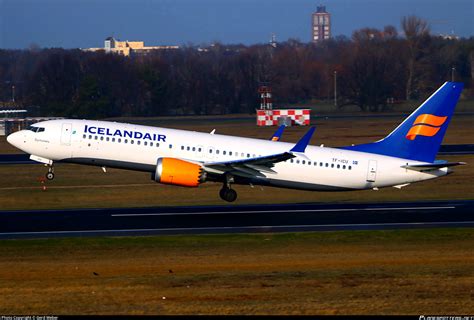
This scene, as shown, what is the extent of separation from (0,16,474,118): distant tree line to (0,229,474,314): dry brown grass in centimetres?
9162

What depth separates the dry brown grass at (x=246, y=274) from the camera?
22.6m

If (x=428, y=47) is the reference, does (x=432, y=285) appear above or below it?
below

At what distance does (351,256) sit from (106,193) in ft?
68.5

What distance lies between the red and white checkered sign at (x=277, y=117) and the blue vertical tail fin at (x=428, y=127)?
61.4 m

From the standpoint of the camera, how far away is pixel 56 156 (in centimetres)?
4309

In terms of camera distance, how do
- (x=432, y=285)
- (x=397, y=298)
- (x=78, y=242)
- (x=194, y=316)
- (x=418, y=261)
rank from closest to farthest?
(x=194, y=316) < (x=397, y=298) < (x=432, y=285) < (x=418, y=261) < (x=78, y=242)

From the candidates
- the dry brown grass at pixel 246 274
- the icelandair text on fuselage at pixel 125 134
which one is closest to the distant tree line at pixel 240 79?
the icelandair text on fuselage at pixel 125 134

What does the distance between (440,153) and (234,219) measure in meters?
33.2

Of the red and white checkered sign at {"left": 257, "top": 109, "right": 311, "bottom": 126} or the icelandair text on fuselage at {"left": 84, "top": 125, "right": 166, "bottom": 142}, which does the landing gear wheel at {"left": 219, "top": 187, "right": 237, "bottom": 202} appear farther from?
the red and white checkered sign at {"left": 257, "top": 109, "right": 311, "bottom": 126}

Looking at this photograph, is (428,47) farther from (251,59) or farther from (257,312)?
(257,312)

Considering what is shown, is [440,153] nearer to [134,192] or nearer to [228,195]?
[134,192]

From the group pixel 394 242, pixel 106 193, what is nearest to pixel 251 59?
pixel 106 193

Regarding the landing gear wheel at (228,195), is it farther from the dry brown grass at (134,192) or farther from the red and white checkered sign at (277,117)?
the red and white checkered sign at (277,117)

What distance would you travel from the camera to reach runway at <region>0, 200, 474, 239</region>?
34656 millimetres
